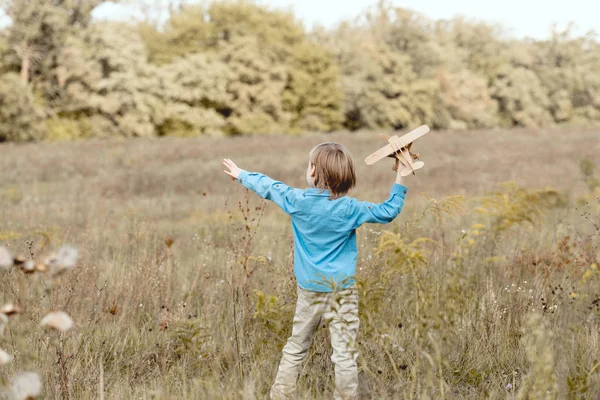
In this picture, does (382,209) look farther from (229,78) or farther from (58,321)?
(229,78)

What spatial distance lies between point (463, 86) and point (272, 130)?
2162cm

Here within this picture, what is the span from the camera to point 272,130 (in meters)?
35.9

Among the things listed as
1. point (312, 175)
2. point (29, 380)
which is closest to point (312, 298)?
point (312, 175)

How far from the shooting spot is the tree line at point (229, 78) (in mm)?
29453

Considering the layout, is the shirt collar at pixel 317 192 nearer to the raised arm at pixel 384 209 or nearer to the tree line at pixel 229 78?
the raised arm at pixel 384 209

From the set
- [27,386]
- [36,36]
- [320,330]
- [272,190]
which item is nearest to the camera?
[27,386]

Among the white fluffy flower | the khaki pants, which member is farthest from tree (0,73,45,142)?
the white fluffy flower

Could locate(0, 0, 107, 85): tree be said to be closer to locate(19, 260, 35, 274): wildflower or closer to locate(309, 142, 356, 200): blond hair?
locate(309, 142, 356, 200): blond hair

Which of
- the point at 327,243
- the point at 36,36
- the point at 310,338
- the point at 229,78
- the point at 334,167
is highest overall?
the point at 36,36

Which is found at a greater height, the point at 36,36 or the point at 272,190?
the point at 36,36

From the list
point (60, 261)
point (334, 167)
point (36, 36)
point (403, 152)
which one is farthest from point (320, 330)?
point (36, 36)

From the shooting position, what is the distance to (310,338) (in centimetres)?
320

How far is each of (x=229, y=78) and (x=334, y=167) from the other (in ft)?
110

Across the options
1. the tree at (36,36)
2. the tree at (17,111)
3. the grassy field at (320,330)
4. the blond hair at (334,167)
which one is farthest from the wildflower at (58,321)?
the tree at (36,36)
